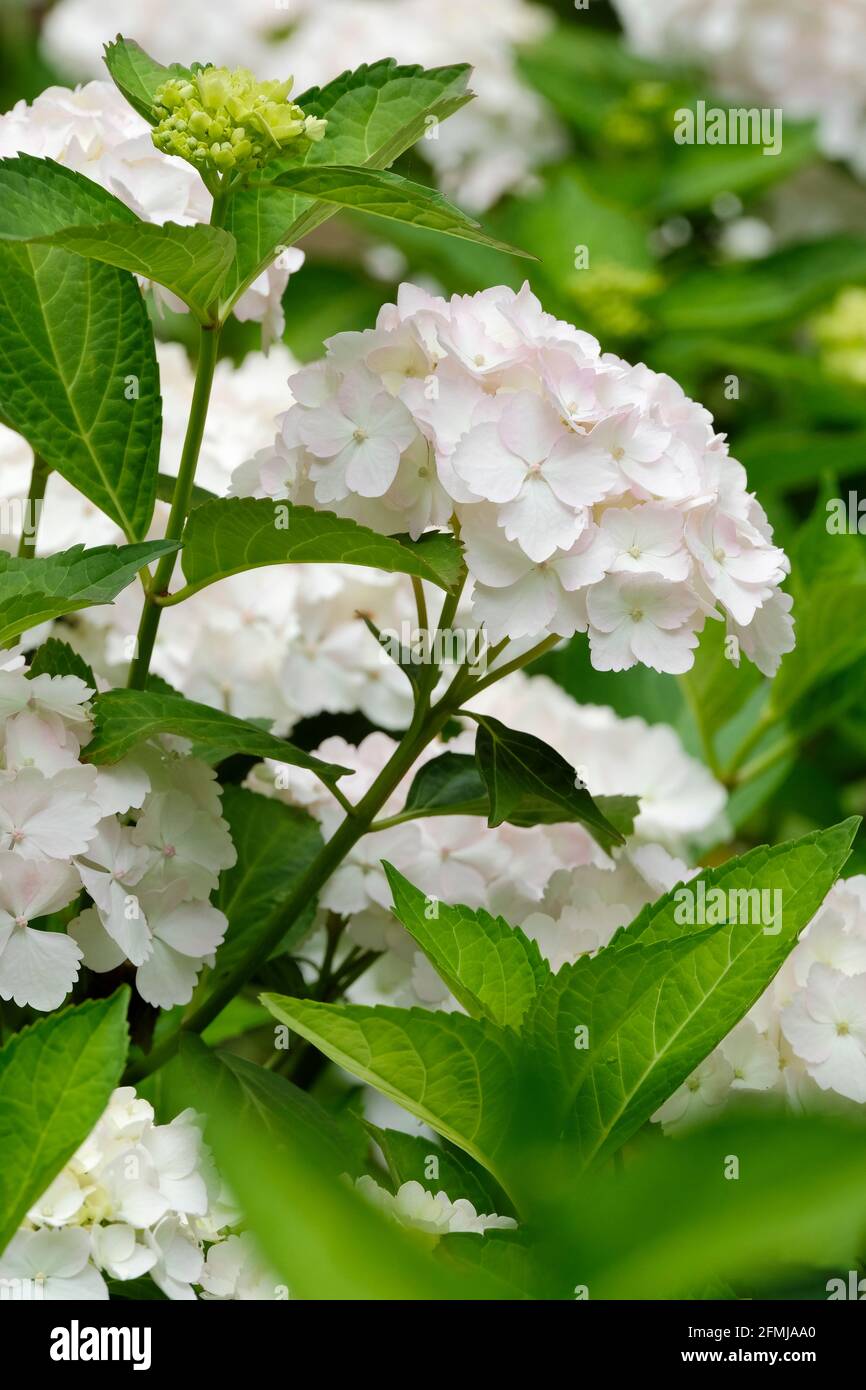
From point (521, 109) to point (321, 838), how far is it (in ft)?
4.37

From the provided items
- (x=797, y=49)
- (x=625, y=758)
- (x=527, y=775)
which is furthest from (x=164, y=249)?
(x=797, y=49)

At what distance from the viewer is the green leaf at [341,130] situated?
60 cm

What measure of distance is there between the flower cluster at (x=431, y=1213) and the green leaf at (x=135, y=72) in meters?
0.39

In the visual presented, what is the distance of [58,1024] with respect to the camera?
0.47 meters

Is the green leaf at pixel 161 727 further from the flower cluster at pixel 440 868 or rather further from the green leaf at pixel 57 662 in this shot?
the flower cluster at pixel 440 868

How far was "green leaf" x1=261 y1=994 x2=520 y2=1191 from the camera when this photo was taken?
1.70 ft

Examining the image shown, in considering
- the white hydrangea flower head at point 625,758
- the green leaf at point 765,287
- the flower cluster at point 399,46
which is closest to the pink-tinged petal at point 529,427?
the white hydrangea flower head at point 625,758

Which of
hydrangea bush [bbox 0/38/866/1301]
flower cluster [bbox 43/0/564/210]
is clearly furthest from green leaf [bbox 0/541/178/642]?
flower cluster [bbox 43/0/564/210]

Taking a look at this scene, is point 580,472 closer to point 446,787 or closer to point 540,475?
point 540,475

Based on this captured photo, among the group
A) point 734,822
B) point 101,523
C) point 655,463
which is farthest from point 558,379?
point 734,822

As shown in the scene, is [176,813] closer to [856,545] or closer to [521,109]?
[856,545]

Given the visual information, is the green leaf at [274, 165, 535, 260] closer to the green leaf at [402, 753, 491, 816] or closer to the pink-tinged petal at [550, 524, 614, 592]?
the pink-tinged petal at [550, 524, 614, 592]

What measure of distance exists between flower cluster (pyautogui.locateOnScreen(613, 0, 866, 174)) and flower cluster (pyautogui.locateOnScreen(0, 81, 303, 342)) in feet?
4.25

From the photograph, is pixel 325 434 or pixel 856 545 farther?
pixel 856 545
